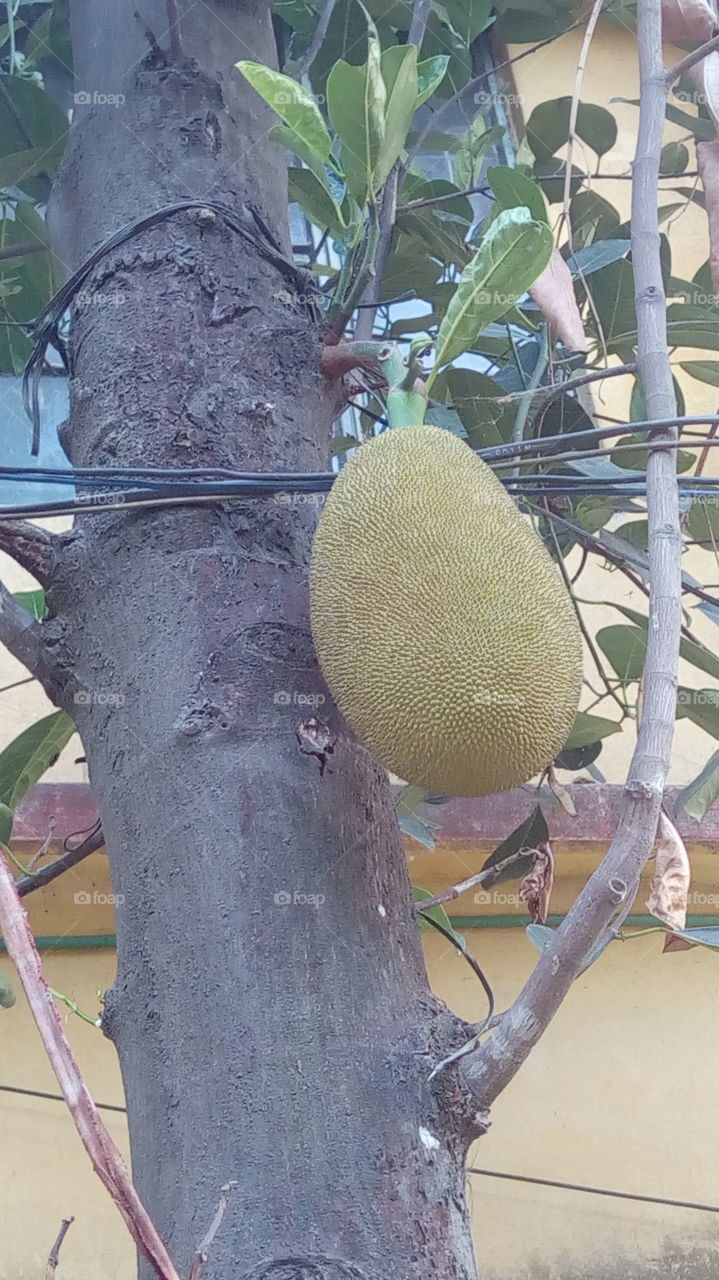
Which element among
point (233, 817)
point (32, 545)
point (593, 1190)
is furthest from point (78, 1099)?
point (593, 1190)

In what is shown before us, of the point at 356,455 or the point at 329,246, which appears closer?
the point at 356,455

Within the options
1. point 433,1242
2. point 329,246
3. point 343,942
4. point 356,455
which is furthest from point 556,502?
point 329,246

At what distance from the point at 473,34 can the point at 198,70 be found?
0.69m

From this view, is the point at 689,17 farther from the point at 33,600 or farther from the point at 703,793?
the point at 33,600

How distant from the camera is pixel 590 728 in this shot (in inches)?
57.5

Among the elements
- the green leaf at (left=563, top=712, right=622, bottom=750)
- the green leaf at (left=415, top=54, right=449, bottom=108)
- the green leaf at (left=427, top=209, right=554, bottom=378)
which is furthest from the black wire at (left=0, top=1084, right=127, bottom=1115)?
the green leaf at (left=415, top=54, right=449, bottom=108)

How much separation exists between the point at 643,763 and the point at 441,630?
175mm

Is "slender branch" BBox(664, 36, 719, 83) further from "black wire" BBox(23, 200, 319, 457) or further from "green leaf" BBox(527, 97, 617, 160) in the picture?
"green leaf" BBox(527, 97, 617, 160)

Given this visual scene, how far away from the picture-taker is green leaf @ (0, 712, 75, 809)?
51.7 inches

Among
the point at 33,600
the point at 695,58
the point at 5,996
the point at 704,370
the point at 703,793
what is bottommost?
the point at 5,996

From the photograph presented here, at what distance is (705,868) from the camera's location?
1921mm

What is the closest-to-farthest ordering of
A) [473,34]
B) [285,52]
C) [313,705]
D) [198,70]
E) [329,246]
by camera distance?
[313,705] < [198,70] < [473,34] < [285,52] < [329,246]

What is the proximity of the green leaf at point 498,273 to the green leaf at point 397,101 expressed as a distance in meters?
0.15

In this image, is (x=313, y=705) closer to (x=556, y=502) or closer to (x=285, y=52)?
(x=556, y=502)
